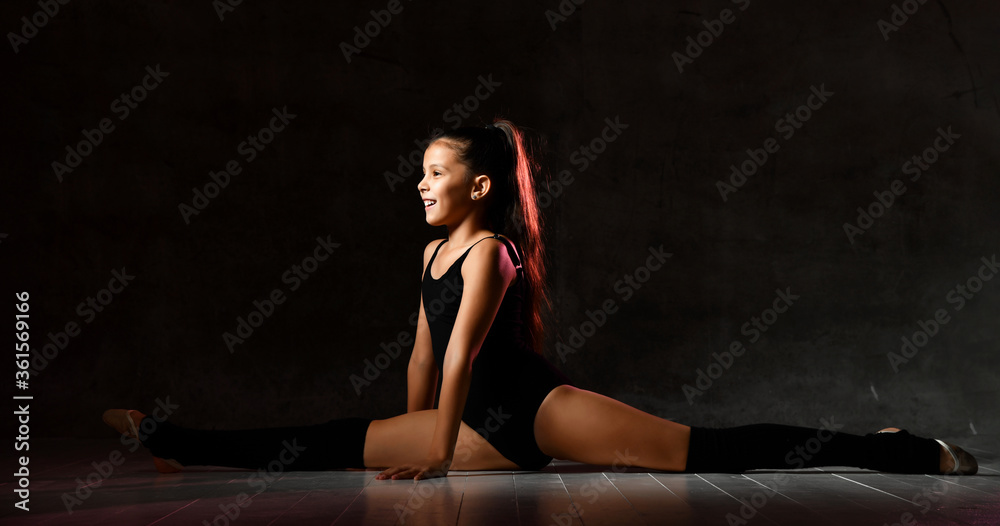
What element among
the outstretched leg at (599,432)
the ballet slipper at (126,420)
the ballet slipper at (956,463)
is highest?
the ballet slipper at (126,420)

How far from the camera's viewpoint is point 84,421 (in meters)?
3.86

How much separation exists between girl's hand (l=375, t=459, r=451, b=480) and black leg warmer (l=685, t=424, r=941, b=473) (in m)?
0.71

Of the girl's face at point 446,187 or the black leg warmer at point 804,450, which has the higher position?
the girl's face at point 446,187

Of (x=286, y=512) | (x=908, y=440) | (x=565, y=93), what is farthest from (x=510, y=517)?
(x=565, y=93)

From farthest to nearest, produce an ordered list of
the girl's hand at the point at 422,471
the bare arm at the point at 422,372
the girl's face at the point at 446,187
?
the bare arm at the point at 422,372
the girl's face at the point at 446,187
the girl's hand at the point at 422,471

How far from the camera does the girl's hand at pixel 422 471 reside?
7.14 feet

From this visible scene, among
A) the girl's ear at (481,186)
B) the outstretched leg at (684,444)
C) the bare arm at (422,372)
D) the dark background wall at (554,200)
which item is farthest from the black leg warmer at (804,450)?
the dark background wall at (554,200)

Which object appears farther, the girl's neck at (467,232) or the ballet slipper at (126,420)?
the girl's neck at (467,232)

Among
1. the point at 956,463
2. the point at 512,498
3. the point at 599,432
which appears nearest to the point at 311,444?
the point at 512,498

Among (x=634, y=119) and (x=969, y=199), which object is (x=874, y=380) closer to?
(x=969, y=199)

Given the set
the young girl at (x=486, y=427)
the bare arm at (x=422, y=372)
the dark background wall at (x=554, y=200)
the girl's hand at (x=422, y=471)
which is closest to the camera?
the girl's hand at (x=422, y=471)

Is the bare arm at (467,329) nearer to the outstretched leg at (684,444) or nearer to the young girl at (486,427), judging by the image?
the young girl at (486,427)

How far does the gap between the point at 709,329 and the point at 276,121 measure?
2.28m

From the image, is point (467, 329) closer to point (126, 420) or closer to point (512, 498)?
point (512, 498)
